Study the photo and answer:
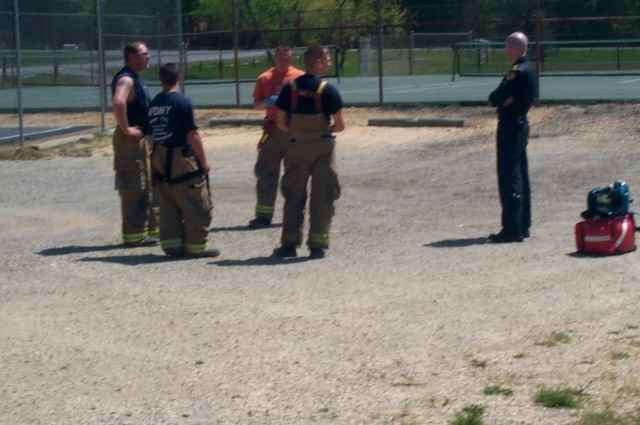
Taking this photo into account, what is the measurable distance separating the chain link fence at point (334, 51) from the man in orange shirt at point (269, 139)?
8.49 metres

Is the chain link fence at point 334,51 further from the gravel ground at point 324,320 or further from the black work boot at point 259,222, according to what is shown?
the gravel ground at point 324,320

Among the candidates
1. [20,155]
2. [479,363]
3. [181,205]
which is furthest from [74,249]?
[20,155]

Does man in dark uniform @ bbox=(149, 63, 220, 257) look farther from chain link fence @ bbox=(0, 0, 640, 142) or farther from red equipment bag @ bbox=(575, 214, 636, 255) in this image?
chain link fence @ bbox=(0, 0, 640, 142)

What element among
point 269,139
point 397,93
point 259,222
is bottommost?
point 259,222

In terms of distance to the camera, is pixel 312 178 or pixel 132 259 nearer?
pixel 312 178

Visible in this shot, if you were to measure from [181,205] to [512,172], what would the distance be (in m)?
2.95

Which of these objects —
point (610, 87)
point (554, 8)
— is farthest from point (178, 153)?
point (554, 8)

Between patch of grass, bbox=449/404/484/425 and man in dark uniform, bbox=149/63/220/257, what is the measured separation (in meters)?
4.42

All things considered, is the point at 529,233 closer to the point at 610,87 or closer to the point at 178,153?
the point at 178,153

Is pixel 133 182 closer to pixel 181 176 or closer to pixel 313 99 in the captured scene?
pixel 181 176

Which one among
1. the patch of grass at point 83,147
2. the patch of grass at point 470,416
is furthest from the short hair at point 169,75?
the patch of grass at point 83,147

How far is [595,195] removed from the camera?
9.46m

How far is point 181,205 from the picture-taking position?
9680 mm

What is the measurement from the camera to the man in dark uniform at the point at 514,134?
394 inches
